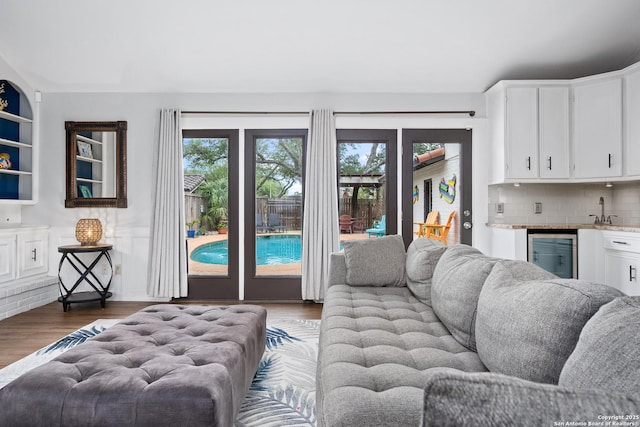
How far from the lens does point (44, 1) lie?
344 centimetres

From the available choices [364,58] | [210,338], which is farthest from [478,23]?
[210,338]

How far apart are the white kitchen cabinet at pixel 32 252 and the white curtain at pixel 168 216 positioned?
1.27 m

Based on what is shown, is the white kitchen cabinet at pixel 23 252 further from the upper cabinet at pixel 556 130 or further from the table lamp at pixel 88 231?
the upper cabinet at pixel 556 130

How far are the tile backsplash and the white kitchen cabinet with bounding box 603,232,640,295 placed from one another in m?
0.68

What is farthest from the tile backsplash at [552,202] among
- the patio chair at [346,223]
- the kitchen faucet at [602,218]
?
the patio chair at [346,223]

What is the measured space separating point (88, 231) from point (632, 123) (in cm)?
580

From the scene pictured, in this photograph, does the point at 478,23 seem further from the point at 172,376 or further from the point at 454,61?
the point at 172,376

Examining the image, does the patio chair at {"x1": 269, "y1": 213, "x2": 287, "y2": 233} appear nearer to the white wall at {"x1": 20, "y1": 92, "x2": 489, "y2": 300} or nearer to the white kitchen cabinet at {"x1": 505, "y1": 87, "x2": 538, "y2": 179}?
the white wall at {"x1": 20, "y1": 92, "x2": 489, "y2": 300}

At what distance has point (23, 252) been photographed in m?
4.15

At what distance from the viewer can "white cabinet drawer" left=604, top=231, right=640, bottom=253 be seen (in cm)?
343

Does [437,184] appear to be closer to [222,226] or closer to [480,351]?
[222,226]

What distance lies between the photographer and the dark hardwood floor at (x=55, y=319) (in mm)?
3013

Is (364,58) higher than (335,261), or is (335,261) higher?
(364,58)

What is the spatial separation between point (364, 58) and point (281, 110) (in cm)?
114
